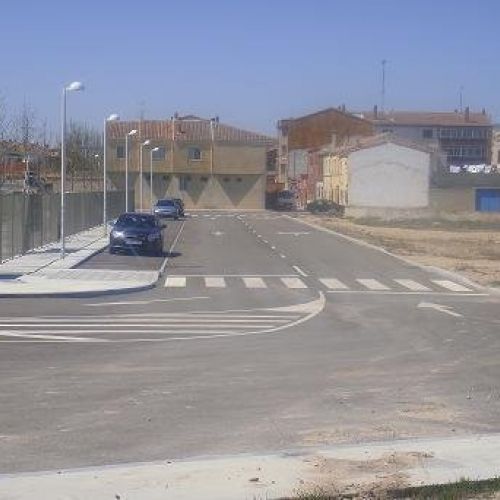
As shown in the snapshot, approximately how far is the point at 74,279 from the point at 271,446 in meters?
19.8

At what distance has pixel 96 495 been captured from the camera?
7.33 m

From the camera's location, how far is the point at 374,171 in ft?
317

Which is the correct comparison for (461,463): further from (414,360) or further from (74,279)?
(74,279)

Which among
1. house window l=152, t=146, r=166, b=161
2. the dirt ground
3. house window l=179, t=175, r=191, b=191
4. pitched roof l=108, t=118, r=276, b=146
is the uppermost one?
pitched roof l=108, t=118, r=276, b=146

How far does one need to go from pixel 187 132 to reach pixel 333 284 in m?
82.2

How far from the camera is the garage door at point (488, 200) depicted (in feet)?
310

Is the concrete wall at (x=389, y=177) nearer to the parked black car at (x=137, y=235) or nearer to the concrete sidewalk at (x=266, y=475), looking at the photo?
the parked black car at (x=137, y=235)

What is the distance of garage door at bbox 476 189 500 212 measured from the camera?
94.6m

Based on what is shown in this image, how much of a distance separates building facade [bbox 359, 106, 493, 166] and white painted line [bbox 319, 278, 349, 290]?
115 meters

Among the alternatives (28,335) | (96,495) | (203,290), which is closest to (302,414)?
(96,495)

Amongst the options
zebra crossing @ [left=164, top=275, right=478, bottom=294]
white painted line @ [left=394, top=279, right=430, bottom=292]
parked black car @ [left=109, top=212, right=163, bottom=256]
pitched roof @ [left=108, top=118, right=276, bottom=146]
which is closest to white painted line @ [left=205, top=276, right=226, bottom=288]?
zebra crossing @ [left=164, top=275, right=478, bottom=294]

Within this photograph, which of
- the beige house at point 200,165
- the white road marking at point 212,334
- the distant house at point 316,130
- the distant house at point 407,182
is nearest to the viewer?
the white road marking at point 212,334

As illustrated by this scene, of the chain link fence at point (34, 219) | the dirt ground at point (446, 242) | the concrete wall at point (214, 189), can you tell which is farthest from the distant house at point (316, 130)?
the chain link fence at point (34, 219)

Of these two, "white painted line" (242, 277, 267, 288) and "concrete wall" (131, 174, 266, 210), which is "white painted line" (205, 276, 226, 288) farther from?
"concrete wall" (131, 174, 266, 210)
